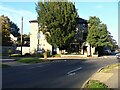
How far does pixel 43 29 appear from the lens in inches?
2569

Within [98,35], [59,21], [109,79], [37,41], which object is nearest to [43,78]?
Answer: [109,79]

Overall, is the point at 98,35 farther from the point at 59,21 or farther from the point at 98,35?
the point at 59,21

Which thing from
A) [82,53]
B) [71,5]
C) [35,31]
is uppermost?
[71,5]

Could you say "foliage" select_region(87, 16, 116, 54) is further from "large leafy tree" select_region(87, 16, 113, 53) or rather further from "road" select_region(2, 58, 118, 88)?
"road" select_region(2, 58, 118, 88)

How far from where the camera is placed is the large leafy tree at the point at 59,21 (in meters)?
62.1

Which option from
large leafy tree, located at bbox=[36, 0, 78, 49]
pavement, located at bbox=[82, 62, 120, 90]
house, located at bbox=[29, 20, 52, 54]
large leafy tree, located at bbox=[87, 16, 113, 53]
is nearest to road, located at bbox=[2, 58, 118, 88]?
pavement, located at bbox=[82, 62, 120, 90]

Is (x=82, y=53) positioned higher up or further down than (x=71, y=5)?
further down

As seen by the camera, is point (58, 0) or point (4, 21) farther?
point (4, 21)

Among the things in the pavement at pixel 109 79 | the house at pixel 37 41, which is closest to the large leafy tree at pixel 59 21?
the house at pixel 37 41

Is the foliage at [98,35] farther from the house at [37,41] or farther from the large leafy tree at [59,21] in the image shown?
the house at [37,41]

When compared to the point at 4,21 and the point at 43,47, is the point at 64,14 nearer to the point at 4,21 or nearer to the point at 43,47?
the point at 43,47

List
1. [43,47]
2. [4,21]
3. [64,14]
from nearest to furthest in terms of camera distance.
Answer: [64,14]
[43,47]
[4,21]

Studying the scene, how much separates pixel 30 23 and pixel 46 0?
9464 mm

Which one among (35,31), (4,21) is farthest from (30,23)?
(4,21)
